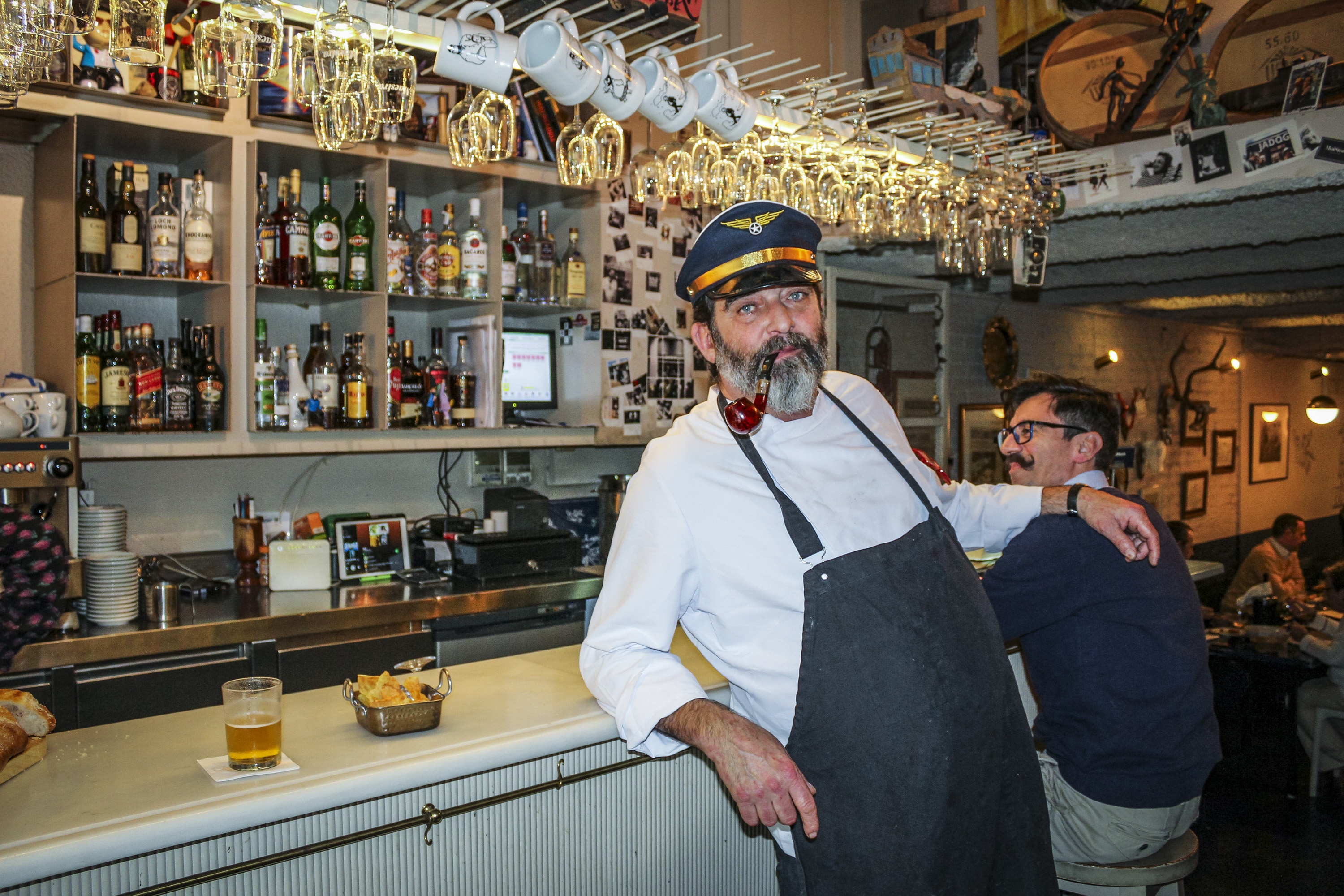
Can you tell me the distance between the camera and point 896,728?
1.52 meters

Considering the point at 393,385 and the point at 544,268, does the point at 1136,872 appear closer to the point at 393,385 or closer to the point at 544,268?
the point at 393,385

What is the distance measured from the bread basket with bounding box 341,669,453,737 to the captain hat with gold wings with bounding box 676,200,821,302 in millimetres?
872

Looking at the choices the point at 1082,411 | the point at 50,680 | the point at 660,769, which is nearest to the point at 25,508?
the point at 50,680

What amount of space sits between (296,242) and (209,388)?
0.62 m

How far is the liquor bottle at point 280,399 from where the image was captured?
142 inches

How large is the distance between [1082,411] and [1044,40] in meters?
3.85

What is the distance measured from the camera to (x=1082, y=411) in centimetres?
261

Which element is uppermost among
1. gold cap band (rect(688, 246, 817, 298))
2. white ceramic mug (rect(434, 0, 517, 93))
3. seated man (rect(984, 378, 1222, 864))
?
white ceramic mug (rect(434, 0, 517, 93))

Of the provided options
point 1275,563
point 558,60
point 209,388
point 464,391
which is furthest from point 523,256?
point 1275,563

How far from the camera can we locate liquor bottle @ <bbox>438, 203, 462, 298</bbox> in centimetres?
404

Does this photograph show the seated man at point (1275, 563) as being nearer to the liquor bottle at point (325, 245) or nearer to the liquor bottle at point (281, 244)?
the liquor bottle at point (325, 245)

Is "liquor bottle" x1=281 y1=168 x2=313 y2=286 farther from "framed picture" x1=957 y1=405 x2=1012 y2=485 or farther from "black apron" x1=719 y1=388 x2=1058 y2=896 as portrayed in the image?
"framed picture" x1=957 y1=405 x2=1012 y2=485

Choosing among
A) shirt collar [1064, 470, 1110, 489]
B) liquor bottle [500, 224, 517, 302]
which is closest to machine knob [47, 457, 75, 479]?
liquor bottle [500, 224, 517, 302]

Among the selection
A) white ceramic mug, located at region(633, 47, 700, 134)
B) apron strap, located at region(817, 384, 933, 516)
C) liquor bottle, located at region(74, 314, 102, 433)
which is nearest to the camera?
apron strap, located at region(817, 384, 933, 516)
